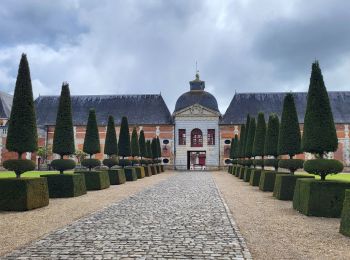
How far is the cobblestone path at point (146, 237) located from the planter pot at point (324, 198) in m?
2.13

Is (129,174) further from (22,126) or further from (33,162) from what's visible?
(22,126)

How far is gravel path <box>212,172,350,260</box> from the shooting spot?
20.3 feet

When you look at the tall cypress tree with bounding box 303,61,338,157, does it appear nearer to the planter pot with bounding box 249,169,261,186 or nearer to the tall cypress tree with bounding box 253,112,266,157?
the planter pot with bounding box 249,169,261,186

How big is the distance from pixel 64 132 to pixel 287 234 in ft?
38.1

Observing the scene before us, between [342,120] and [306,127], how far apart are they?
131 ft

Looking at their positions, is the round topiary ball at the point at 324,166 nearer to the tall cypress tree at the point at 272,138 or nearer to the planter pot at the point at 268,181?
the planter pot at the point at 268,181

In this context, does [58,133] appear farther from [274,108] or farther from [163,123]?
[274,108]

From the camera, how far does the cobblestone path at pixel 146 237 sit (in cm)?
593

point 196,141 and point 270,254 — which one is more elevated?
point 196,141

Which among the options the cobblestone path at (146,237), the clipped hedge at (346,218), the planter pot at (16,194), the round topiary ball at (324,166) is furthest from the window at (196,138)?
the clipped hedge at (346,218)

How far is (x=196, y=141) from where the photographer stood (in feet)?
166

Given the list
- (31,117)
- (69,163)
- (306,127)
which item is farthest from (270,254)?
(69,163)

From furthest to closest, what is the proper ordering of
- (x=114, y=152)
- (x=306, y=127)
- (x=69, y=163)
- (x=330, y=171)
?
(x=114, y=152)
(x=69, y=163)
(x=306, y=127)
(x=330, y=171)

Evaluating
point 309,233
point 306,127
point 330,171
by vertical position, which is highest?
point 306,127
